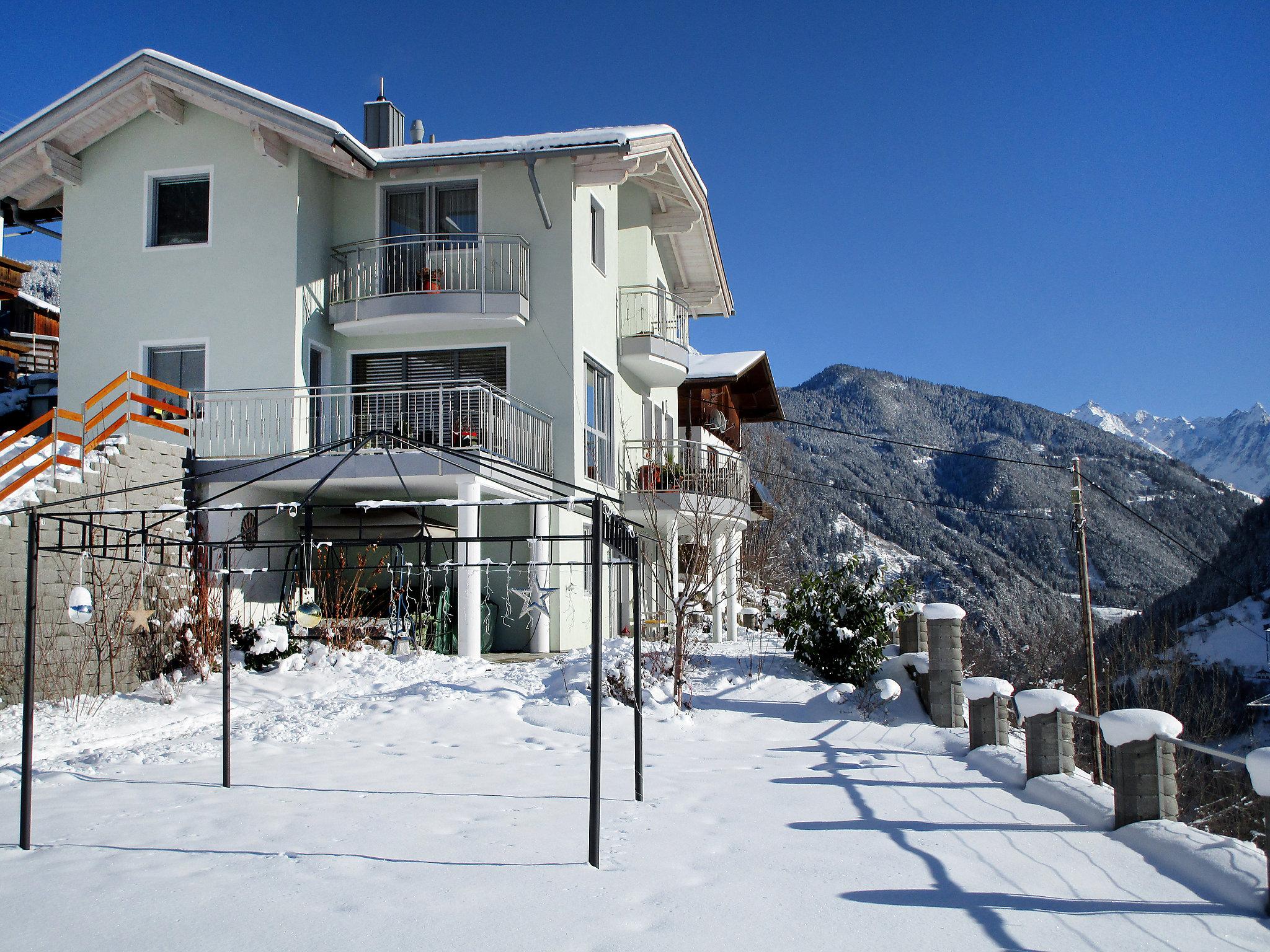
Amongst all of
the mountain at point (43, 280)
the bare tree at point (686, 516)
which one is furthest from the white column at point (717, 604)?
the mountain at point (43, 280)

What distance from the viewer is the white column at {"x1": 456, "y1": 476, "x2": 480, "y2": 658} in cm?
1423

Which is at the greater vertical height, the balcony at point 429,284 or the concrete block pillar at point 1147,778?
the balcony at point 429,284

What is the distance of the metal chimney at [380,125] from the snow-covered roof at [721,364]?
34.8ft

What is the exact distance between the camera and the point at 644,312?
20.2m

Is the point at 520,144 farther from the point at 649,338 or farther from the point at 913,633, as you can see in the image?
the point at 913,633

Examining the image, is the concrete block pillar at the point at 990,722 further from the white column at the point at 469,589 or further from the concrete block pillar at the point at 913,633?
the white column at the point at 469,589

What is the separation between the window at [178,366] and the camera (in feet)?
53.1

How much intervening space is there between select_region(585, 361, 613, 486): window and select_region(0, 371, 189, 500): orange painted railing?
21.5ft

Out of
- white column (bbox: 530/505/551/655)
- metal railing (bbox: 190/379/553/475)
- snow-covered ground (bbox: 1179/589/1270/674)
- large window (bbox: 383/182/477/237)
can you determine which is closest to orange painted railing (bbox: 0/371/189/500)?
metal railing (bbox: 190/379/553/475)

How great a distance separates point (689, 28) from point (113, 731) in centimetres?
1203

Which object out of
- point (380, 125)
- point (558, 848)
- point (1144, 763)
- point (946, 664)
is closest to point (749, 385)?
point (380, 125)

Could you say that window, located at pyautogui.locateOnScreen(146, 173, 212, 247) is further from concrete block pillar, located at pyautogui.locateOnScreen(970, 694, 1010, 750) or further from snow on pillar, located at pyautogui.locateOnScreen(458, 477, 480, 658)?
concrete block pillar, located at pyautogui.locateOnScreen(970, 694, 1010, 750)

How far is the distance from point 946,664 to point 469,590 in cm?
676

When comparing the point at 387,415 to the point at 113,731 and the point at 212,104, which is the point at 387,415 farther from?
the point at 113,731
